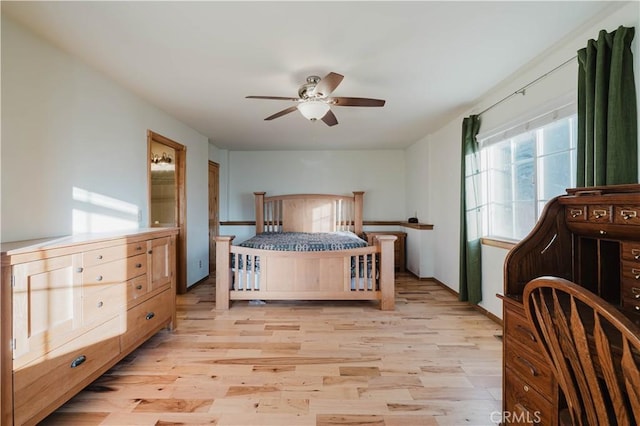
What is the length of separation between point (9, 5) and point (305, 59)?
69.6 inches

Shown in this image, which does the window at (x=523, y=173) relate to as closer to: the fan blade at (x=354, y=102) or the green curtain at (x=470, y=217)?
the green curtain at (x=470, y=217)

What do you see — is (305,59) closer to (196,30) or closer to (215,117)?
(196,30)

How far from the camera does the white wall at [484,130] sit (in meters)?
1.85

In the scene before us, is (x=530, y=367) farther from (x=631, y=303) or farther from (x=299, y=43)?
(x=299, y=43)

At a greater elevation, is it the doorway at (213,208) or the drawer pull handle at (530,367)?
the doorway at (213,208)

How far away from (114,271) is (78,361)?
1.82ft

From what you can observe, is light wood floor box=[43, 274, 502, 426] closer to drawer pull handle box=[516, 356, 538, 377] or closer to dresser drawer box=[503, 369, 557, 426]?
dresser drawer box=[503, 369, 557, 426]

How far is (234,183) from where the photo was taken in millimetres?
5812

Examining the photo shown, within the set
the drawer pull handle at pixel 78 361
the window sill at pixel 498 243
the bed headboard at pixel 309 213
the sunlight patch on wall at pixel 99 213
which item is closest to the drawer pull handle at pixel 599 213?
the window sill at pixel 498 243

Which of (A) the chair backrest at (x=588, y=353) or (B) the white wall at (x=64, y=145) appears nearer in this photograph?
(A) the chair backrest at (x=588, y=353)

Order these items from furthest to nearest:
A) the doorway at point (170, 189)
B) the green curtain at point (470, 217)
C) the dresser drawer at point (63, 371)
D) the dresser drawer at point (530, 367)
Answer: the doorway at point (170, 189) < the green curtain at point (470, 217) < the dresser drawer at point (63, 371) < the dresser drawer at point (530, 367)

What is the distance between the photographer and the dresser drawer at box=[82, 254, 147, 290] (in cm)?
174

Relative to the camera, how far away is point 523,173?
8.84 ft

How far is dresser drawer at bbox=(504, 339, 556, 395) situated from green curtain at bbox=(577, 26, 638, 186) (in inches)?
42.5
